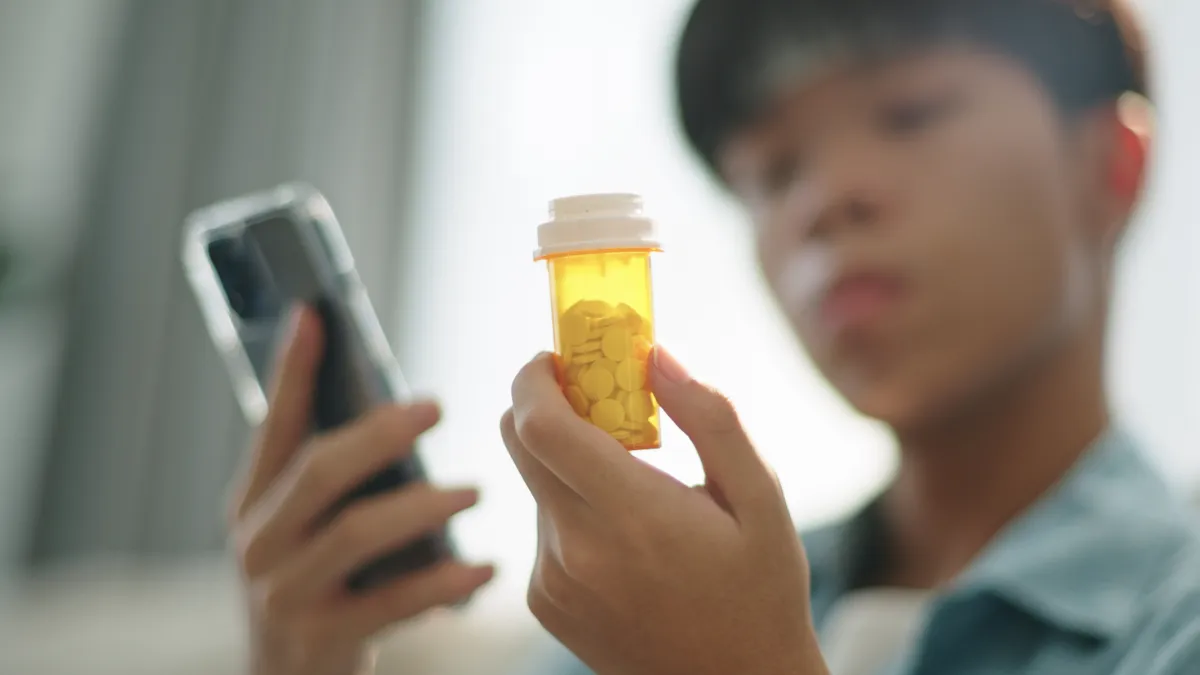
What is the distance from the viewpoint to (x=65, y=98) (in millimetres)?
1572

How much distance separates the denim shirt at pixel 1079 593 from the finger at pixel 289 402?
Result: 48 centimetres

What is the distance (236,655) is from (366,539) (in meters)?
0.68

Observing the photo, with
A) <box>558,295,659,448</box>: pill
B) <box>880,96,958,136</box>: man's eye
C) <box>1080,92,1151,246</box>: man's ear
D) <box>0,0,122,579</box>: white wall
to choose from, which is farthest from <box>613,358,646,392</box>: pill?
<box>0,0,122,579</box>: white wall

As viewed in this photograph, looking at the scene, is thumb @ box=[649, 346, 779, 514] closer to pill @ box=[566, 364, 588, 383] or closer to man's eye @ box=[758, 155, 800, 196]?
pill @ box=[566, 364, 588, 383]

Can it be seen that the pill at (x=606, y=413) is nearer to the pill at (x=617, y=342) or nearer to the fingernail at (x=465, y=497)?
the pill at (x=617, y=342)

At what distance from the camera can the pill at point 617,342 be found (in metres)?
0.41

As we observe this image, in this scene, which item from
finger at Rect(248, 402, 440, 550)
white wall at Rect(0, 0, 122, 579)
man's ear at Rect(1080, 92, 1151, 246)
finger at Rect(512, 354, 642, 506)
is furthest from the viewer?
white wall at Rect(0, 0, 122, 579)

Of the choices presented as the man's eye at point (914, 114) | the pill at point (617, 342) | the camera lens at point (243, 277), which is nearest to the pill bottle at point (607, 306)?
the pill at point (617, 342)

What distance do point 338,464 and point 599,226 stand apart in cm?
29

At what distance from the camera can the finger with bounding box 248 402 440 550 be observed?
0.59m

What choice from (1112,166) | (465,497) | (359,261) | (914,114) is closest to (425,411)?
(465,497)

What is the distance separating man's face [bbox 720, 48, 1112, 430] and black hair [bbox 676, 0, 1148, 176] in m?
0.03

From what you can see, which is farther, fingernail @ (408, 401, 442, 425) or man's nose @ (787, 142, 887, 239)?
man's nose @ (787, 142, 887, 239)

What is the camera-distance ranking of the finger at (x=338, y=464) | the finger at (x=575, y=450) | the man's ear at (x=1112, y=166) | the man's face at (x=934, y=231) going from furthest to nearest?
the man's ear at (x=1112, y=166) < the man's face at (x=934, y=231) < the finger at (x=338, y=464) < the finger at (x=575, y=450)
